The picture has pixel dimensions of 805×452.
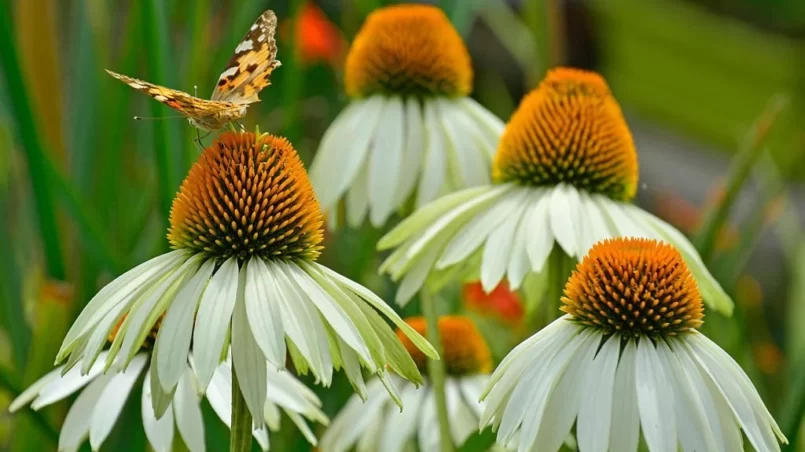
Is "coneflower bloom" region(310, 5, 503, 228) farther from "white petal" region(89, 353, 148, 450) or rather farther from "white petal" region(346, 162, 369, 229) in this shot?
"white petal" region(89, 353, 148, 450)

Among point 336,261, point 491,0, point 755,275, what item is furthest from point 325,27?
point 755,275

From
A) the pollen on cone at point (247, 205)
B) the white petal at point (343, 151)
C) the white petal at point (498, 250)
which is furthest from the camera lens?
the white petal at point (343, 151)

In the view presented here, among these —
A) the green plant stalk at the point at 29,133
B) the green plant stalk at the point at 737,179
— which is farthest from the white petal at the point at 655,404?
the green plant stalk at the point at 29,133

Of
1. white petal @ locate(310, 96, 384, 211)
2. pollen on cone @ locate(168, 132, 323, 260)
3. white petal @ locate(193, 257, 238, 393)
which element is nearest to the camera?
white petal @ locate(193, 257, 238, 393)

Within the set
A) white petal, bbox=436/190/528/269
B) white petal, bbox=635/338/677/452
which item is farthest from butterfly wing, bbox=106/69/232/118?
white petal, bbox=635/338/677/452

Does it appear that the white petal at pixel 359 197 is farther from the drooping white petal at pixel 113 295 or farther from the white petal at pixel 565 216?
the drooping white petal at pixel 113 295

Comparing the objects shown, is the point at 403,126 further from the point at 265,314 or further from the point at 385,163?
the point at 265,314

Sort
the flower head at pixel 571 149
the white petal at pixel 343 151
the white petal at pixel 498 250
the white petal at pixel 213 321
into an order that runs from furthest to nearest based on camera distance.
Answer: the white petal at pixel 343 151, the flower head at pixel 571 149, the white petal at pixel 498 250, the white petal at pixel 213 321
